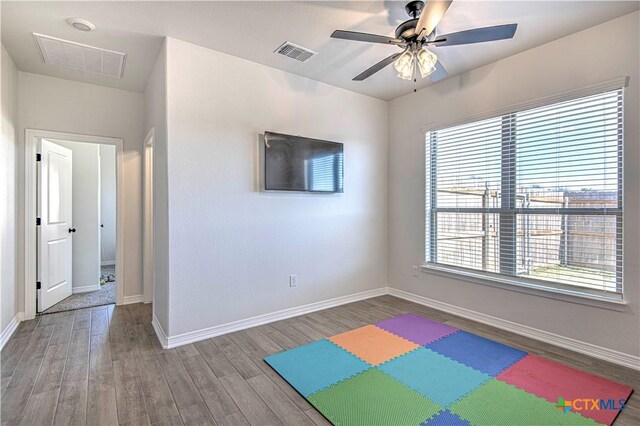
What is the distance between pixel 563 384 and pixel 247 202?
2965 millimetres

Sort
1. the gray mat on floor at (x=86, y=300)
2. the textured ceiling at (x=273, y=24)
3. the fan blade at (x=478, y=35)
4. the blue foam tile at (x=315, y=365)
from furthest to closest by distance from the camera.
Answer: the gray mat on floor at (x=86, y=300)
the textured ceiling at (x=273, y=24)
the blue foam tile at (x=315, y=365)
the fan blade at (x=478, y=35)

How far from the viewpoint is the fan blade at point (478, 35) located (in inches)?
77.6

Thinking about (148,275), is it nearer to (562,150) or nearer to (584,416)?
(584,416)

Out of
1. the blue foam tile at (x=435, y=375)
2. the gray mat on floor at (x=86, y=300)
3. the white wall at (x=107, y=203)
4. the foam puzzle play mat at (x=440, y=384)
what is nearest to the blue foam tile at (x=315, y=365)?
the foam puzzle play mat at (x=440, y=384)

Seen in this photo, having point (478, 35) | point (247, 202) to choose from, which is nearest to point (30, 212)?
point (247, 202)

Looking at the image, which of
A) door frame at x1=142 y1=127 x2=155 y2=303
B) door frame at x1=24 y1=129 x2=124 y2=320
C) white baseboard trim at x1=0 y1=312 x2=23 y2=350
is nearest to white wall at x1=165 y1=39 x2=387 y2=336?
door frame at x1=142 y1=127 x2=155 y2=303

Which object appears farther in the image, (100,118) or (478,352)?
(100,118)

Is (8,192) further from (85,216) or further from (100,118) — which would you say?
(85,216)

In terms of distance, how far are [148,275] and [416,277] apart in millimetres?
3436

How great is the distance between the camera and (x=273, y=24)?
8.36 feet

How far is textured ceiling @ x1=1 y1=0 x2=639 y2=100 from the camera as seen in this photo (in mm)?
2312

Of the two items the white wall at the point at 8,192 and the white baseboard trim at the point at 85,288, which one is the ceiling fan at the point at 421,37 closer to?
the white wall at the point at 8,192

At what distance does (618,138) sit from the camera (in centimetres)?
248

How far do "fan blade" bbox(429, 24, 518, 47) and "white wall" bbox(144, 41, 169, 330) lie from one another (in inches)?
92.1
